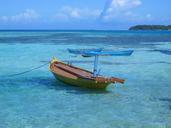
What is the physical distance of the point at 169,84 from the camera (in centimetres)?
1681

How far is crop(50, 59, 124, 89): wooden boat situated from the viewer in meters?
14.6

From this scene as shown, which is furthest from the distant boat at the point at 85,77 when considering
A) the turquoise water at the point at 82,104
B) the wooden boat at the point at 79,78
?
the turquoise water at the point at 82,104

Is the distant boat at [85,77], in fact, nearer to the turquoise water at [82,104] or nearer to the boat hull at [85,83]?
the boat hull at [85,83]

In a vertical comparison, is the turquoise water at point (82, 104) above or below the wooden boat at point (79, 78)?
below

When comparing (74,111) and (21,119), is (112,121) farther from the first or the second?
(21,119)

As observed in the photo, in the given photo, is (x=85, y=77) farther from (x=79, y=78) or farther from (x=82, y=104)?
(x=82, y=104)

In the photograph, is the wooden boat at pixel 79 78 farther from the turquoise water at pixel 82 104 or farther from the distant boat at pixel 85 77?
the turquoise water at pixel 82 104

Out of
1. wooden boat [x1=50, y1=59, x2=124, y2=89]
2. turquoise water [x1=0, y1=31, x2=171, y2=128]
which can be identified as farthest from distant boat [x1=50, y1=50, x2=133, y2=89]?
turquoise water [x1=0, y1=31, x2=171, y2=128]

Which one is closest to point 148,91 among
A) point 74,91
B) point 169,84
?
point 169,84

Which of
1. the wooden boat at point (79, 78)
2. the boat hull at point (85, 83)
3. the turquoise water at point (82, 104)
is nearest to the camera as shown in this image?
the turquoise water at point (82, 104)

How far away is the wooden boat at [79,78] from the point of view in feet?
48.0

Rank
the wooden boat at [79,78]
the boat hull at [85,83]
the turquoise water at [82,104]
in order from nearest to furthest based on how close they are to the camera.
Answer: the turquoise water at [82,104] → the wooden boat at [79,78] → the boat hull at [85,83]

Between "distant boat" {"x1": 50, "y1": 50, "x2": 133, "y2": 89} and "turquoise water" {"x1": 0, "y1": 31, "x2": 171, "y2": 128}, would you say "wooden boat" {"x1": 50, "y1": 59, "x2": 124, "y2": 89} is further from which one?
"turquoise water" {"x1": 0, "y1": 31, "x2": 171, "y2": 128}

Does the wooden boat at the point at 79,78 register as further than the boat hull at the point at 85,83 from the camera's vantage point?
No
